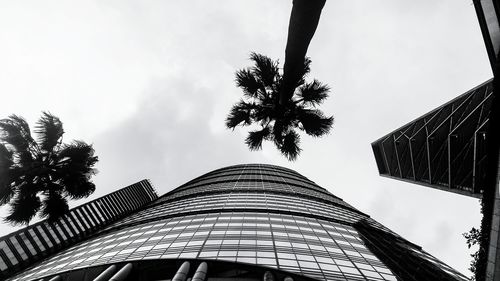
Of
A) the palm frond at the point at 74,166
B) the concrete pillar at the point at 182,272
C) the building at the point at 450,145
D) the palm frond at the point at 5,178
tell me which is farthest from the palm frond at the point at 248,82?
the building at the point at 450,145

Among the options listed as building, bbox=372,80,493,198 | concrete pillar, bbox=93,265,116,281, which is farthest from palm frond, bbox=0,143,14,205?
building, bbox=372,80,493,198

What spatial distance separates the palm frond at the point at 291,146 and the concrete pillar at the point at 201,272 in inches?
265

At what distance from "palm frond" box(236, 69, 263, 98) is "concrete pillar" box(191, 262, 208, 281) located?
8298 millimetres

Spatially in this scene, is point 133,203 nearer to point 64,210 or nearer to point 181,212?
point 181,212

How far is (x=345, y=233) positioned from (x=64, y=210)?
2077 centimetres

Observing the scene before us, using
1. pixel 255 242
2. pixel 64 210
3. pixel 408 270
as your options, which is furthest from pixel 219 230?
pixel 64 210

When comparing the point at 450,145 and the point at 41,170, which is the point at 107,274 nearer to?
the point at 41,170

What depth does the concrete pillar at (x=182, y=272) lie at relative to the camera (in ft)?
41.6

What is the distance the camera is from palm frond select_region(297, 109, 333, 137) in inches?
334

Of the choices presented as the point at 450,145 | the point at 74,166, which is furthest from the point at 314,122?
the point at 450,145

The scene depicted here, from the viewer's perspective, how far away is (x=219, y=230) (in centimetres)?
2305

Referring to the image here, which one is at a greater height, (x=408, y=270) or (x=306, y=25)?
(x=408, y=270)

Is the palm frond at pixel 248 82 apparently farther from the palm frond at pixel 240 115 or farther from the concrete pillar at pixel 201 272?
the concrete pillar at pixel 201 272

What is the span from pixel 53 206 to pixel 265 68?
7475 mm
